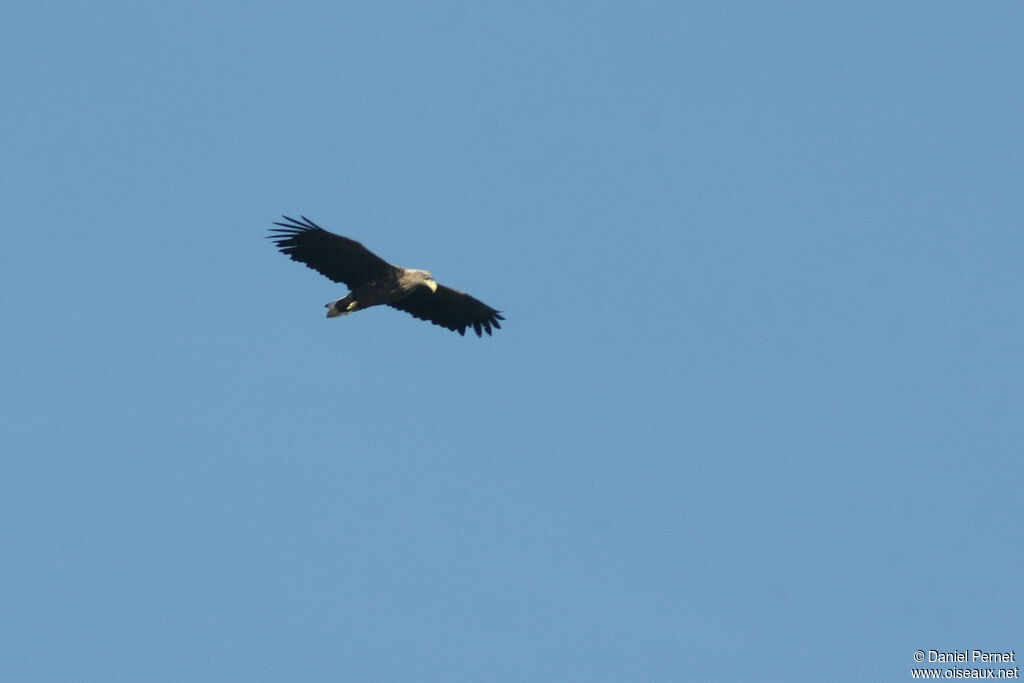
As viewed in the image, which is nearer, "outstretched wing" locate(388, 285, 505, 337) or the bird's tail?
the bird's tail

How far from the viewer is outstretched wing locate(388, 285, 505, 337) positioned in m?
26.9

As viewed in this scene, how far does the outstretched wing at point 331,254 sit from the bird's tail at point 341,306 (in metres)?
0.37

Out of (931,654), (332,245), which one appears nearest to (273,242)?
(332,245)

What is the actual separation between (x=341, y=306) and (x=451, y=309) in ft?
8.41

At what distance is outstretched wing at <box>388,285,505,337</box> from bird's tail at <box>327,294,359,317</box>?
4.12 ft

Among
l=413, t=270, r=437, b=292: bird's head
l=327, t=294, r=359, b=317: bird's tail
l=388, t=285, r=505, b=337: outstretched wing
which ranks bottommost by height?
l=327, t=294, r=359, b=317: bird's tail

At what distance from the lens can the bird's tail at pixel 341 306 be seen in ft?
84.0

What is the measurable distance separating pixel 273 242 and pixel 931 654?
550 inches

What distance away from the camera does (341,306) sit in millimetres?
25625

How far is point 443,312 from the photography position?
1073 inches

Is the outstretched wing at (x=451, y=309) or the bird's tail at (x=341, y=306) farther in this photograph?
the outstretched wing at (x=451, y=309)

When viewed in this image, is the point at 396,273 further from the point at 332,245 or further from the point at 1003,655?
the point at 1003,655

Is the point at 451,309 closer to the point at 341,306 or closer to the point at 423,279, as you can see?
the point at 423,279

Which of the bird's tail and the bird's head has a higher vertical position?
the bird's head
